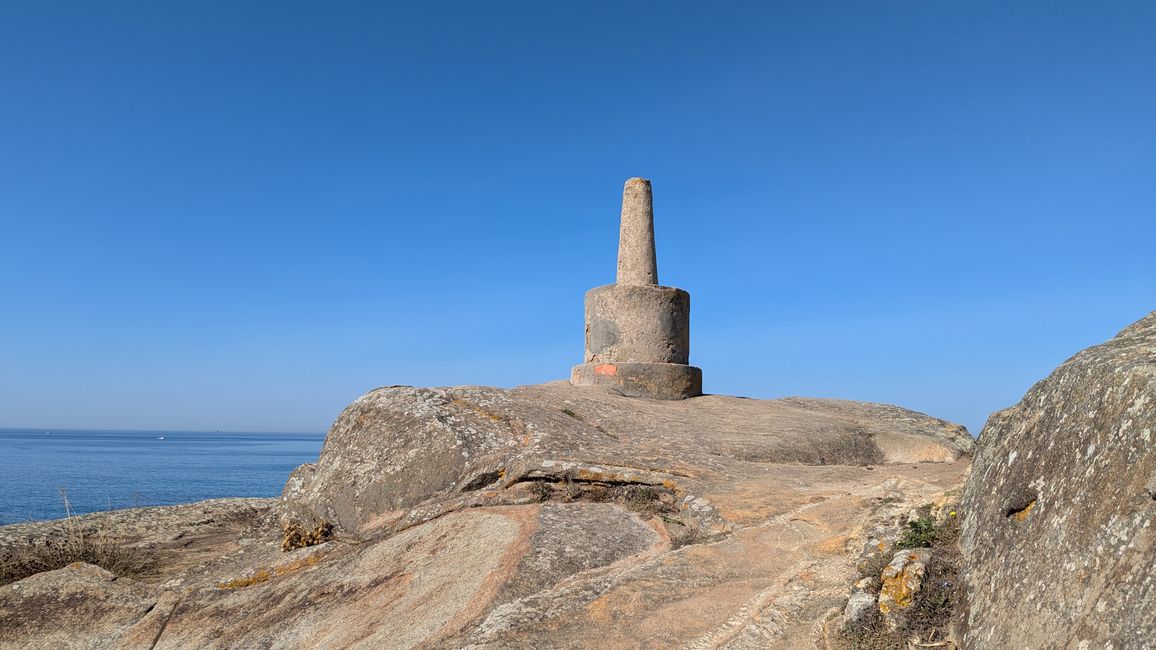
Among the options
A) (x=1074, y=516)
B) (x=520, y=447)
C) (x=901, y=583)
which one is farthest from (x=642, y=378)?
(x=1074, y=516)

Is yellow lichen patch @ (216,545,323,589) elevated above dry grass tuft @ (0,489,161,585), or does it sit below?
above

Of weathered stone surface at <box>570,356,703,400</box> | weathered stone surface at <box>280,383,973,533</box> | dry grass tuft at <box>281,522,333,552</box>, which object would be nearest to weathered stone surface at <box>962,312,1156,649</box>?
weathered stone surface at <box>280,383,973,533</box>

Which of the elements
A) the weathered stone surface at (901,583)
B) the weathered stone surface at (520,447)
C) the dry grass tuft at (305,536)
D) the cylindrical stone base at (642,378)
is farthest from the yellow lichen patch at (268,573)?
the cylindrical stone base at (642,378)

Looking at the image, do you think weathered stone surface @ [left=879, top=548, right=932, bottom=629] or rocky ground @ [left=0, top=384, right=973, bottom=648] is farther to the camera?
rocky ground @ [left=0, top=384, right=973, bottom=648]

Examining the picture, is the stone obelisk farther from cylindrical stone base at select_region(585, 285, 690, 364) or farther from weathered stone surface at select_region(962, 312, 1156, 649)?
weathered stone surface at select_region(962, 312, 1156, 649)

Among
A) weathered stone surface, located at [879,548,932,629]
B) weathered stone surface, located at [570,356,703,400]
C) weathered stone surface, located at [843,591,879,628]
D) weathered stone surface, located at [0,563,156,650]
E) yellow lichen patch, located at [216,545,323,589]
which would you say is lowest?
weathered stone surface, located at [0,563,156,650]

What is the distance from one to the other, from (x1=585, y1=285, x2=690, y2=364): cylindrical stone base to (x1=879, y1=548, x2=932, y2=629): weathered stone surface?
875 cm

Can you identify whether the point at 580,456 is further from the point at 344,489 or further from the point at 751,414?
the point at 751,414

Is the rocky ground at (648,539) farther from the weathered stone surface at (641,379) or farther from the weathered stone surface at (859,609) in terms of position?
the weathered stone surface at (641,379)

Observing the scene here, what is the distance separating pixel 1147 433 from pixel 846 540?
8.76 feet

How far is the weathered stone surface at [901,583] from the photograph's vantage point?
4.41m

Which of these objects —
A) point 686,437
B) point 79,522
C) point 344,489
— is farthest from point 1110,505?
point 79,522

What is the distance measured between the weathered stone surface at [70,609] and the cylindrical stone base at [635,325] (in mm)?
7807

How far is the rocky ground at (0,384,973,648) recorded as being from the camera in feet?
17.1
